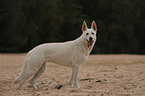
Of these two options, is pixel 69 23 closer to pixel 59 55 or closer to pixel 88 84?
pixel 88 84

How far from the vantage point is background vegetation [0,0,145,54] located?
30.4 m

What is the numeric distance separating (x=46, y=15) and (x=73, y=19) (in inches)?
274

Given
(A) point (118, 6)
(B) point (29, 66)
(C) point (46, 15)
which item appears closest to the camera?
(B) point (29, 66)

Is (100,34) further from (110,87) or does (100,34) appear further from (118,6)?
(110,87)

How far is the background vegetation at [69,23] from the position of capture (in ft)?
99.7

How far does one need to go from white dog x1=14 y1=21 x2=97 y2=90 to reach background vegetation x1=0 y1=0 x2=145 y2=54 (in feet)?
79.1

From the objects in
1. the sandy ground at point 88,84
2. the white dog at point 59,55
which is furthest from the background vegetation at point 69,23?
the white dog at point 59,55

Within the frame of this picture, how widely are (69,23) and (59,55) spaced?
3483 cm

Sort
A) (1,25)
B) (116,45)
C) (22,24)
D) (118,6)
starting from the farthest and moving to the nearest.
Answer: (118,6) → (116,45) → (22,24) → (1,25)

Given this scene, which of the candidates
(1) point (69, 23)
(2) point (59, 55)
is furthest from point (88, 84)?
(1) point (69, 23)

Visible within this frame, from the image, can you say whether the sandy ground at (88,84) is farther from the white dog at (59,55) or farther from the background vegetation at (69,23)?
the background vegetation at (69,23)

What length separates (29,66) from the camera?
21.4 feet

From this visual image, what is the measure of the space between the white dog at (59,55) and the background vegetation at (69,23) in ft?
79.1

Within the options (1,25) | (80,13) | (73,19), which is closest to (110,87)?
(1,25)
